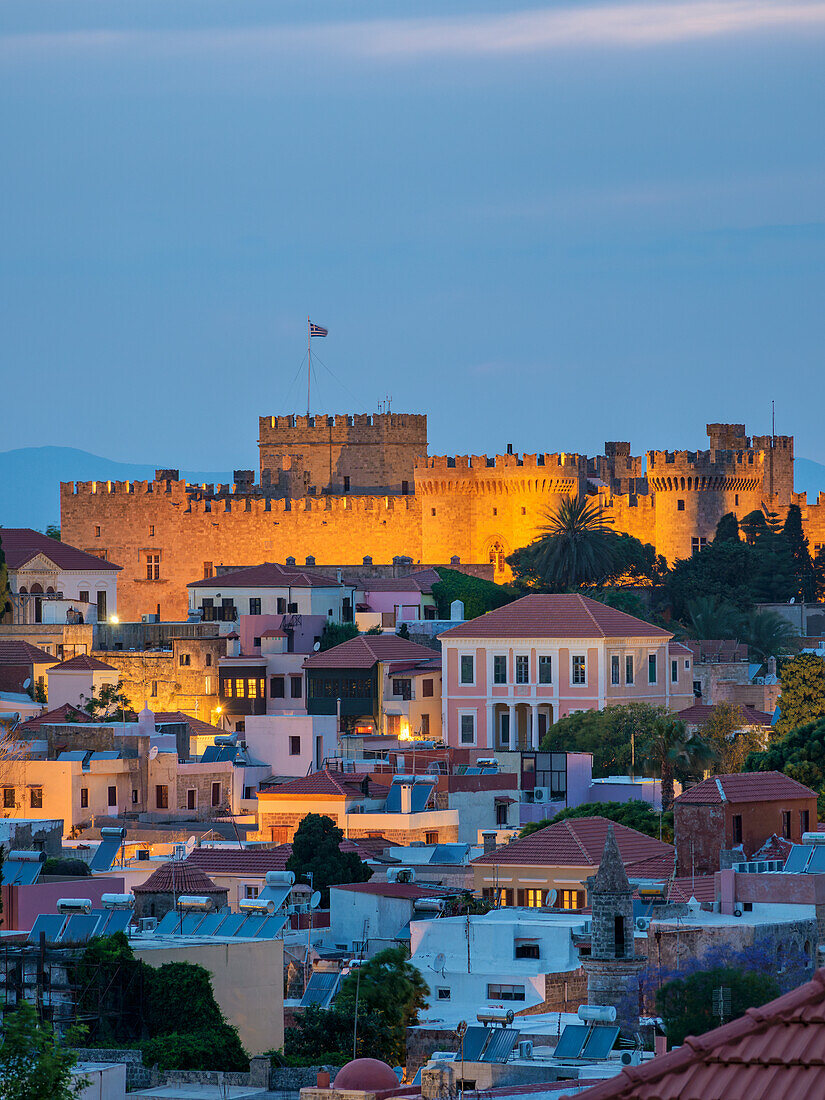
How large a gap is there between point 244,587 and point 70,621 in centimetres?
422

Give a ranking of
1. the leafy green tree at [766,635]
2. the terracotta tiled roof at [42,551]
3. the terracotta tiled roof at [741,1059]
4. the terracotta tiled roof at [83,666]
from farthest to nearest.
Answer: the terracotta tiled roof at [42,551] < the leafy green tree at [766,635] < the terracotta tiled roof at [83,666] < the terracotta tiled roof at [741,1059]

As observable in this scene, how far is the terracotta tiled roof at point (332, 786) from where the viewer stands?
110ft

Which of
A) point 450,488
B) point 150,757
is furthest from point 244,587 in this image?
point 150,757

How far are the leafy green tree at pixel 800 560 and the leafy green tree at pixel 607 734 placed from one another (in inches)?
694

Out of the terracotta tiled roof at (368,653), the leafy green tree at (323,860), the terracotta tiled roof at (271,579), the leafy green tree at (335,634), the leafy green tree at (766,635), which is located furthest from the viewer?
the terracotta tiled roof at (271,579)

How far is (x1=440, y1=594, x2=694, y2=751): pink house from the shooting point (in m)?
46.0

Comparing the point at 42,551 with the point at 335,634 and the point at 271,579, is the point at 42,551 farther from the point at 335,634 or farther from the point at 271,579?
the point at 335,634

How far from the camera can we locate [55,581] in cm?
5831

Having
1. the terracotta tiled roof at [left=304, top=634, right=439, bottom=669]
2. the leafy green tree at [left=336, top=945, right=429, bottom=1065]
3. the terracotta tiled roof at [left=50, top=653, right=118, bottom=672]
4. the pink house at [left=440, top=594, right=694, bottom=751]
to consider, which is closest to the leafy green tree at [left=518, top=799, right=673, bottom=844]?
the leafy green tree at [left=336, top=945, right=429, bottom=1065]

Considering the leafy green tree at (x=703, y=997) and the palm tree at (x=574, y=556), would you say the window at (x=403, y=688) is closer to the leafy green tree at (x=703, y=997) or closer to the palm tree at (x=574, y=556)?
the palm tree at (x=574, y=556)

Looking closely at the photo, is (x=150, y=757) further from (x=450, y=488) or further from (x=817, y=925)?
(x=450, y=488)

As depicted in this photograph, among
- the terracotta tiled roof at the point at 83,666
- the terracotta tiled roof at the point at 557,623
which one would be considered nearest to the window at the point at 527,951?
the terracotta tiled roof at the point at 557,623

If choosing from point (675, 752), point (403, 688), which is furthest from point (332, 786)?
point (403, 688)

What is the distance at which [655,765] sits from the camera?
3650 cm
